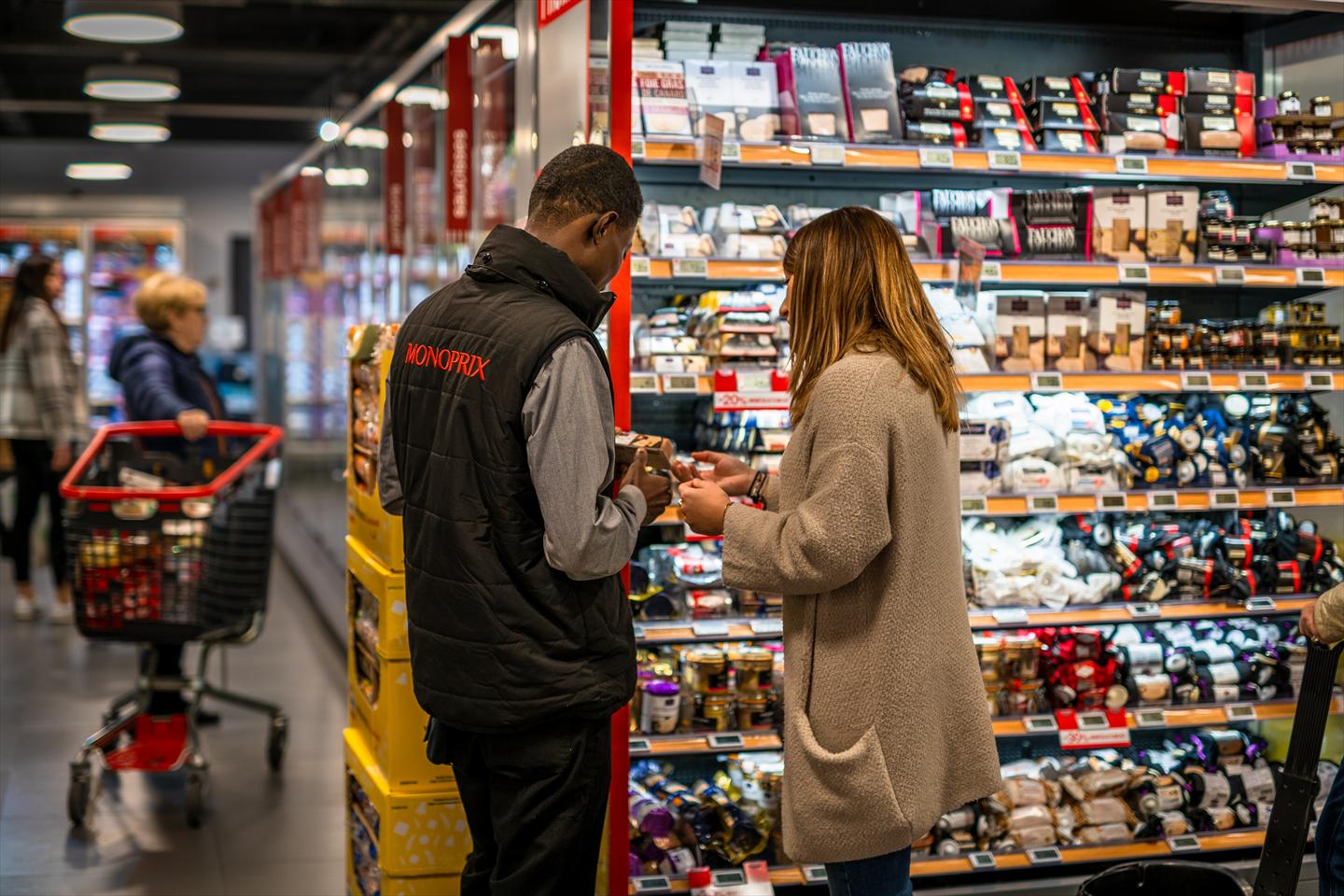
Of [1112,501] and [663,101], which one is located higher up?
[663,101]

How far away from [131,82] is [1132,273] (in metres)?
8.18

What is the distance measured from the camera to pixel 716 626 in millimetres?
3576

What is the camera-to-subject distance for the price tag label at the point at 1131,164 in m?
3.86

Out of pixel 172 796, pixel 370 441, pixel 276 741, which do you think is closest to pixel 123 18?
pixel 276 741

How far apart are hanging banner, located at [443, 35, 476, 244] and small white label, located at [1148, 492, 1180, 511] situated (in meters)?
2.60

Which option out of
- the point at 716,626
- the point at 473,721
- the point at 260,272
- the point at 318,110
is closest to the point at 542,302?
the point at 473,721

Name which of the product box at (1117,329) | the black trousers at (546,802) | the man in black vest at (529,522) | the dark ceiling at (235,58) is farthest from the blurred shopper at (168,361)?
the dark ceiling at (235,58)

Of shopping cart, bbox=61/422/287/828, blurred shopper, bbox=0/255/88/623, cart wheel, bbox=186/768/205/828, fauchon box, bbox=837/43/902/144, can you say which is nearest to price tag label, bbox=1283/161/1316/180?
fauchon box, bbox=837/43/902/144

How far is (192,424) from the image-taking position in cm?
490

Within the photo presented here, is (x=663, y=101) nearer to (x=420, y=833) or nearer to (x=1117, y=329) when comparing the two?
(x=1117, y=329)

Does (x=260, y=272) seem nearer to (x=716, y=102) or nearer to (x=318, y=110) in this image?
(x=318, y=110)

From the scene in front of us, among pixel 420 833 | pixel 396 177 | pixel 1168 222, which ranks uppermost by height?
pixel 396 177

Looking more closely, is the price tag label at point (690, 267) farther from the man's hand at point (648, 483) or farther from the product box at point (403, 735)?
the product box at point (403, 735)

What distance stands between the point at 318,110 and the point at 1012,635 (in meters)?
12.9
